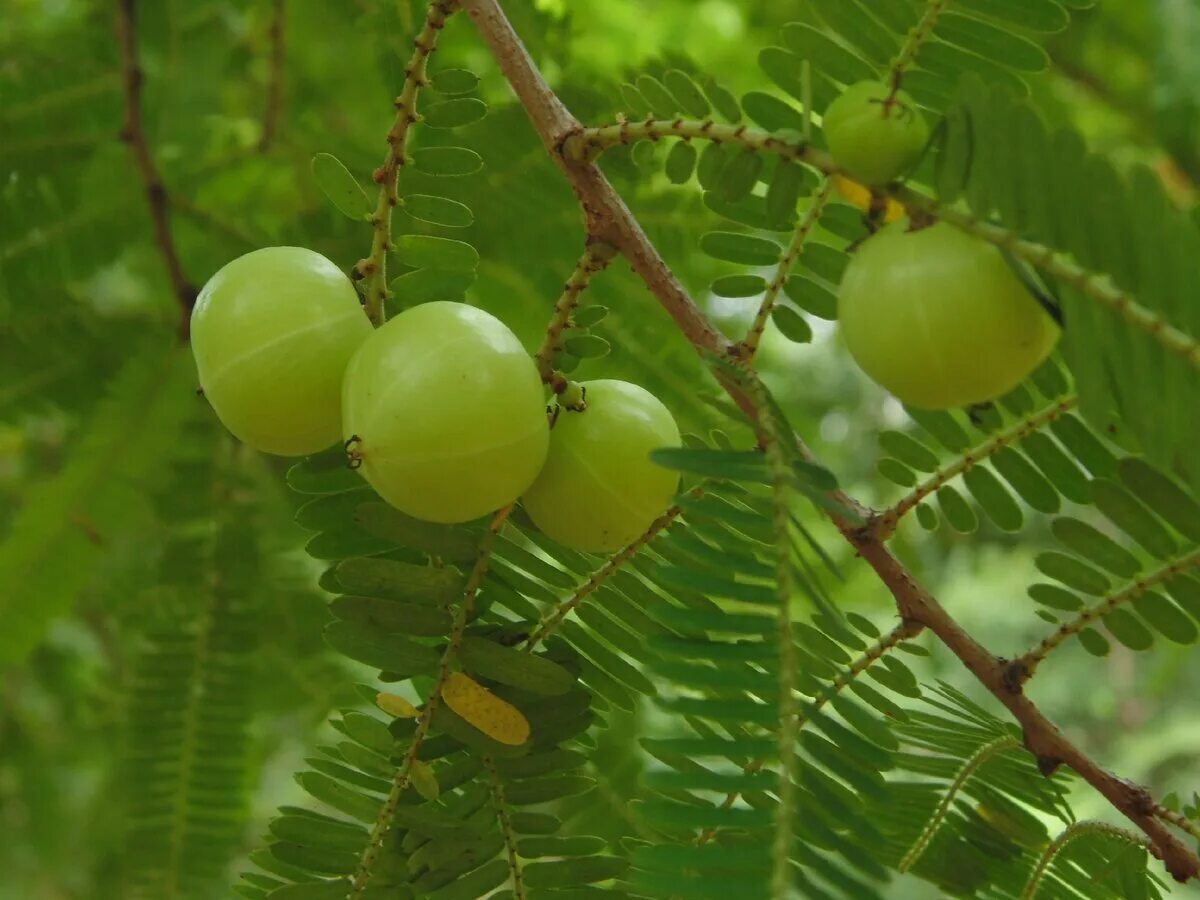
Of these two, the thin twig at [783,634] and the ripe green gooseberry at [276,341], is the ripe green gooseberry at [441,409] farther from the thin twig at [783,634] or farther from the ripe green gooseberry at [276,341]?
the thin twig at [783,634]

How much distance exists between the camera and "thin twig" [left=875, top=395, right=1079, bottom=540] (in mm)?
1215

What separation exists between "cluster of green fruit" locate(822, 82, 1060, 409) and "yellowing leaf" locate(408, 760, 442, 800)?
0.68 m

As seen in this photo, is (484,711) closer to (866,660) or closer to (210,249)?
(866,660)

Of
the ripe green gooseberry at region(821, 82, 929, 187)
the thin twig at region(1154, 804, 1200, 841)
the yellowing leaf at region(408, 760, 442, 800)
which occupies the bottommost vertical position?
the yellowing leaf at region(408, 760, 442, 800)

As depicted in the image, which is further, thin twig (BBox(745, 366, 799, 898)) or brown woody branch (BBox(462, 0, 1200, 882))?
brown woody branch (BBox(462, 0, 1200, 882))

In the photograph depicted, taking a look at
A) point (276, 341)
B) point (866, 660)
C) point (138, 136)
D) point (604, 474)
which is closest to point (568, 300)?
point (604, 474)

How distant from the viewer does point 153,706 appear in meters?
2.10

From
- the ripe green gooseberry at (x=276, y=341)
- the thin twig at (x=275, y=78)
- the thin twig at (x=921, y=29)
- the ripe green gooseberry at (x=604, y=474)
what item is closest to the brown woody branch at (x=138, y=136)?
the thin twig at (x=275, y=78)

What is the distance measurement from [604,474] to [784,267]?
359 millimetres

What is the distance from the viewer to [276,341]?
43.5 inches

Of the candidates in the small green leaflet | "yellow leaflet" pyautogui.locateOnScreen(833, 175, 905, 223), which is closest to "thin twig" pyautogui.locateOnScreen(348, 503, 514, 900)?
the small green leaflet

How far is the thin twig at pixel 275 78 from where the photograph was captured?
2.51 m

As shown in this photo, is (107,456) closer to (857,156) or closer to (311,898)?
(311,898)

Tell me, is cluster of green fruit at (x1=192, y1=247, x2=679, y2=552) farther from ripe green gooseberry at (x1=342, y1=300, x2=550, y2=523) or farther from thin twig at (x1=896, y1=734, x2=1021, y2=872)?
thin twig at (x1=896, y1=734, x2=1021, y2=872)
